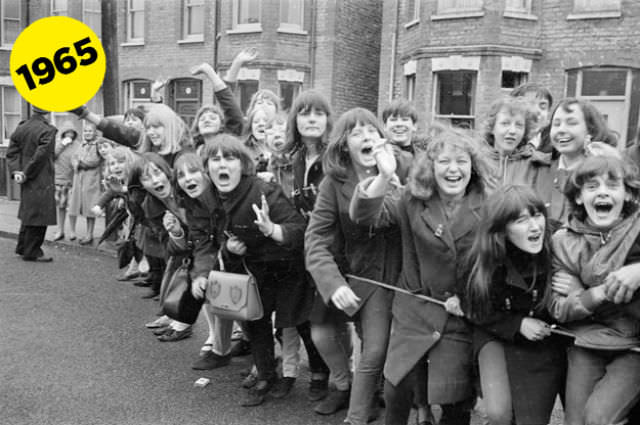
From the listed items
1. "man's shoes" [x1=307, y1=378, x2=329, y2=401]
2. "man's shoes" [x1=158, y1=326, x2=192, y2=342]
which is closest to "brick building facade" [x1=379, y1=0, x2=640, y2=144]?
"man's shoes" [x1=158, y1=326, x2=192, y2=342]

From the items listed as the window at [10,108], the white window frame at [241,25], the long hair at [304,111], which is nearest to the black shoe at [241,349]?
the long hair at [304,111]

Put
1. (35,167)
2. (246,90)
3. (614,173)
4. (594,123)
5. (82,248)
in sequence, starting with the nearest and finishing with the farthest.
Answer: (614,173) → (594,123) → (35,167) → (82,248) → (246,90)

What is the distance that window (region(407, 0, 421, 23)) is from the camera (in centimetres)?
1446

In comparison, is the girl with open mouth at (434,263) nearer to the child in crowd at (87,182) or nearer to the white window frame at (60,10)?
the child in crowd at (87,182)

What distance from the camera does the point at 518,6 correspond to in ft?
43.6

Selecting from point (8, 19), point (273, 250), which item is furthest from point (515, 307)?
point (8, 19)

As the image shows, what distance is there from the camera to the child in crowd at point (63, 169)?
34.5ft

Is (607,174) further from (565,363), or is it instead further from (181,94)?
(181,94)

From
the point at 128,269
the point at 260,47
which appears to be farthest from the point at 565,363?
the point at 260,47

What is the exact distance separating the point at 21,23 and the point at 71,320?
17991 millimetres

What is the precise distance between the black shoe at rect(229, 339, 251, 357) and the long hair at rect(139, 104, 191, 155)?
71.3 inches

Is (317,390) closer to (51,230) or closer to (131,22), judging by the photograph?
(51,230)

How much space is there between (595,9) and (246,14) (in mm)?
8946

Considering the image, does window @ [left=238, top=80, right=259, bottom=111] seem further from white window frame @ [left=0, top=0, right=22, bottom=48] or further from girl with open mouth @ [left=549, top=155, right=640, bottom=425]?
girl with open mouth @ [left=549, top=155, right=640, bottom=425]
